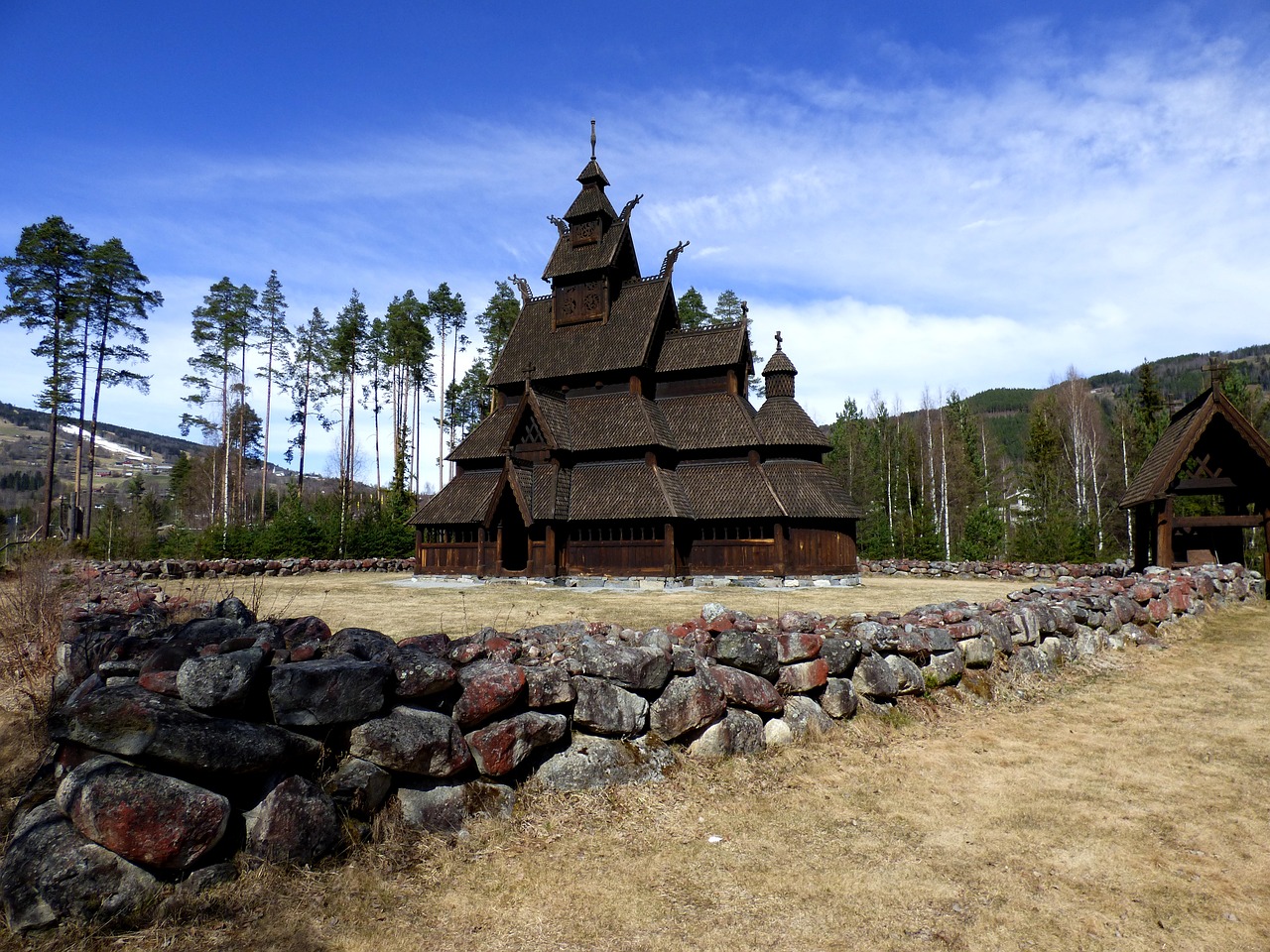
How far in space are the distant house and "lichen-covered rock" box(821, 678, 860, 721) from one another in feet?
55.8

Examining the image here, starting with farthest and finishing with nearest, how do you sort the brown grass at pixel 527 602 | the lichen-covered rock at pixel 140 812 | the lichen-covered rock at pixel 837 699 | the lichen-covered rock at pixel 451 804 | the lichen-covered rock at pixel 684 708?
the brown grass at pixel 527 602, the lichen-covered rock at pixel 837 699, the lichen-covered rock at pixel 684 708, the lichen-covered rock at pixel 451 804, the lichen-covered rock at pixel 140 812

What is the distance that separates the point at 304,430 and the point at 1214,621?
2351 inches

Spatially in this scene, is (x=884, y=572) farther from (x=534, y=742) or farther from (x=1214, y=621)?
(x=534, y=742)

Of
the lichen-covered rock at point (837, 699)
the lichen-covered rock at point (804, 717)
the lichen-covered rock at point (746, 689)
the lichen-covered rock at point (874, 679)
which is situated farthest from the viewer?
the lichen-covered rock at point (874, 679)

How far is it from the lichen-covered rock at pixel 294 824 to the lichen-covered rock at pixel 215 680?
71cm

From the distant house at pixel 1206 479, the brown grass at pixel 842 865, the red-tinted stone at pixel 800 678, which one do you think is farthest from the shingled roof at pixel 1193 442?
the red-tinted stone at pixel 800 678

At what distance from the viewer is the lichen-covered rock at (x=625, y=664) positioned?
6465mm

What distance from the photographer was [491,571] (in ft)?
98.7

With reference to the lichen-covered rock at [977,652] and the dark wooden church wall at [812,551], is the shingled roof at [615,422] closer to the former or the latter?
the dark wooden church wall at [812,551]

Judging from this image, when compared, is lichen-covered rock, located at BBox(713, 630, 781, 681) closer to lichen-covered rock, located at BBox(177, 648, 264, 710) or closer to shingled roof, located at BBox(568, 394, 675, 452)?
lichen-covered rock, located at BBox(177, 648, 264, 710)

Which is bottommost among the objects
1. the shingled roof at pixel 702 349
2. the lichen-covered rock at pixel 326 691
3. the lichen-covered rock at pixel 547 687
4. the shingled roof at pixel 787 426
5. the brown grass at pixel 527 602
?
the brown grass at pixel 527 602

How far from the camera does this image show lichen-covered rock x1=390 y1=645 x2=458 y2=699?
541 centimetres

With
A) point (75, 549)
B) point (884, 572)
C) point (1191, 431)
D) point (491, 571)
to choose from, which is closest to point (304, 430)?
point (75, 549)

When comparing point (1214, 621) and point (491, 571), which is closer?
point (1214, 621)
